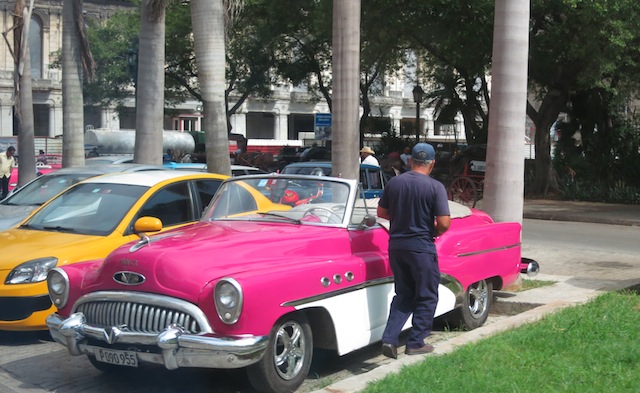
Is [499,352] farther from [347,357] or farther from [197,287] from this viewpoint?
[197,287]

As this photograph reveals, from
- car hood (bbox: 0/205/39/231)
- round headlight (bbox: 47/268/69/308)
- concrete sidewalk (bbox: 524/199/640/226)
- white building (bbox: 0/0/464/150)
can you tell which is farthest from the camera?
white building (bbox: 0/0/464/150)

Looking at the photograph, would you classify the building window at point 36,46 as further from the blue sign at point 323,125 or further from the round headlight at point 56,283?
the round headlight at point 56,283

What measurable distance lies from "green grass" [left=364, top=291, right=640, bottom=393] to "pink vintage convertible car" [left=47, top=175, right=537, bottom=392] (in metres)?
0.69

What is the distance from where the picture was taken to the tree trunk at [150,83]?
15453 mm

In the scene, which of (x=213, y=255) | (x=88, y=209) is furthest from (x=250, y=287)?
(x=88, y=209)

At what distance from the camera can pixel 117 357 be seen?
6.00m

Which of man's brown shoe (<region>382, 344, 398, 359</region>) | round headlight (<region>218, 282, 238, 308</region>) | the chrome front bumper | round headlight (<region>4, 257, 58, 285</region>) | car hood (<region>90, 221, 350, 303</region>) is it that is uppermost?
car hood (<region>90, 221, 350, 303</region>)

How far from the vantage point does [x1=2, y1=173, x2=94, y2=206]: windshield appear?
11.6 metres

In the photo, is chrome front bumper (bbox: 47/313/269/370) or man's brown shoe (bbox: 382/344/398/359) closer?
chrome front bumper (bbox: 47/313/269/370)

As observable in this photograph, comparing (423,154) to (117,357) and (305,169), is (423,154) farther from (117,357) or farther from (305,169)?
(305,169)

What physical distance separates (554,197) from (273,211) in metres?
21.7

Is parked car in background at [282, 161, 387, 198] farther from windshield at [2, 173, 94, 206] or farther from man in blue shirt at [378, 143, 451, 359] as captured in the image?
man in blue shirt at [378, 143, 451, 359]

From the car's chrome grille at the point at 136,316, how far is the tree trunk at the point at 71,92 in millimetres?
11849

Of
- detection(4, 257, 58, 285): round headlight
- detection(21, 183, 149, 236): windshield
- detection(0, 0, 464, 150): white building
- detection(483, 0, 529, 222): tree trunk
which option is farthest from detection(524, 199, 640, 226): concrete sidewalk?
detection(0, 0, 464, 150): white building
